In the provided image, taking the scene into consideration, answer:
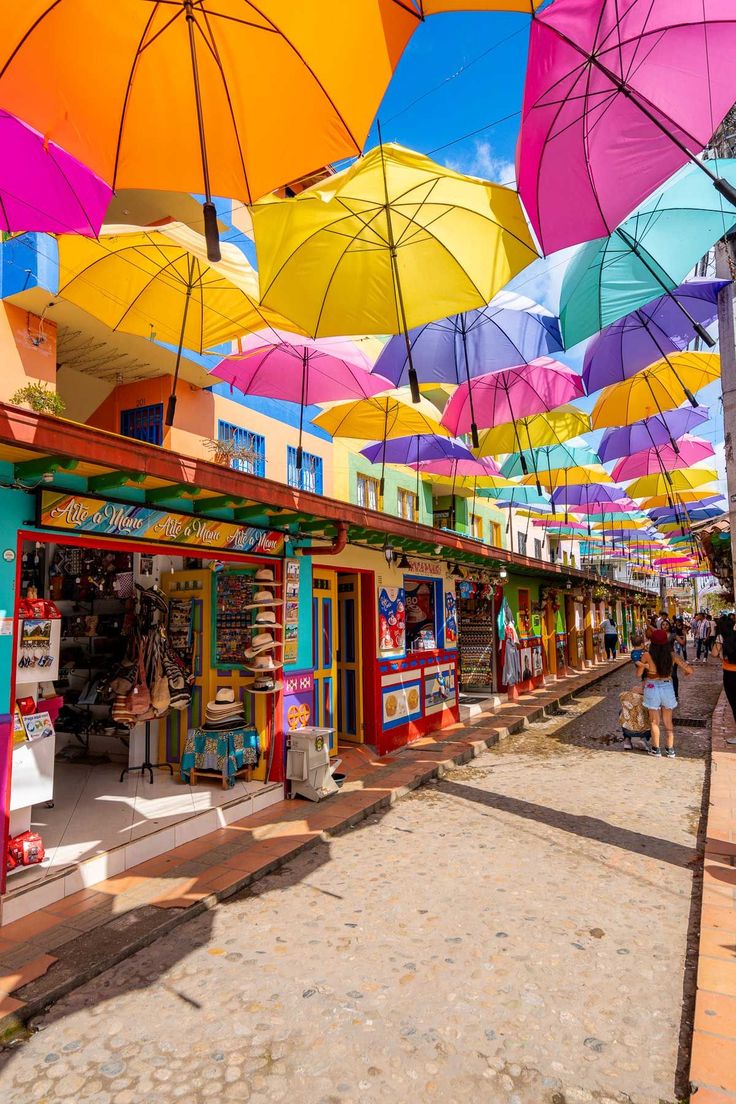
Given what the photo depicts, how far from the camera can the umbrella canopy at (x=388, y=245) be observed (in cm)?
602

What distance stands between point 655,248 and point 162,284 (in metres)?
5.95

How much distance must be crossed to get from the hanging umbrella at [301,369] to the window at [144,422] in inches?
106

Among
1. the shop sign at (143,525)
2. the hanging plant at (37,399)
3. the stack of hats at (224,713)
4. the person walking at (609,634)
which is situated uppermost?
the hanging plant at (37,399)

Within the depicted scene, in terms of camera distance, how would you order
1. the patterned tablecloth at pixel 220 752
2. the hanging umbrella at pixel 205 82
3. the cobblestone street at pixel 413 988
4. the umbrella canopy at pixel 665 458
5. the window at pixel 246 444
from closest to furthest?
1. the cobblestone street at pixel 413 988
2. the hanging umbrella at pixel 205 82
3. the patterned tablecloth at pixel 220 752
4. the window at pixel 246 444
5. the umbrella canopy at pixel 665 458

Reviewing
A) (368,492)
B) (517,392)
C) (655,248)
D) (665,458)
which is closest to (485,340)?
(517,392)

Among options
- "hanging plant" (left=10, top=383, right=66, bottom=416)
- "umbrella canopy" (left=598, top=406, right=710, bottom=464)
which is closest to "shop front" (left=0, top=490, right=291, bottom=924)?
"hanging plant" (left=10, top=383, right=66, bottom=416)

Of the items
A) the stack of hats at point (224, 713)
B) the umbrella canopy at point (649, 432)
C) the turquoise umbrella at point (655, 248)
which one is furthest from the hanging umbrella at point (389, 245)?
the umbrella canopy at point (649, 432)

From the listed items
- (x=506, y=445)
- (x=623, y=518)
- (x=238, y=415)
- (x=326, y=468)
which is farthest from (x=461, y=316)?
(x=623, y=518)

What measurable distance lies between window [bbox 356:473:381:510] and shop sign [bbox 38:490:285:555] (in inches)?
396

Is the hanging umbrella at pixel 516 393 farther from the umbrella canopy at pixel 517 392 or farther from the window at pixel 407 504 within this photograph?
the window at pixel 407 504

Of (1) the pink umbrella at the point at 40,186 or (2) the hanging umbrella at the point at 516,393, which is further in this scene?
(2) the hanging umbrella at the point at 516,393

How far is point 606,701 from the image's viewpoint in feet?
54.2

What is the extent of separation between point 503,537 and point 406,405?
1721 centimetres

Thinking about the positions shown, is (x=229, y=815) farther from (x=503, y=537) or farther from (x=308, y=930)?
(x=503, y=537)
